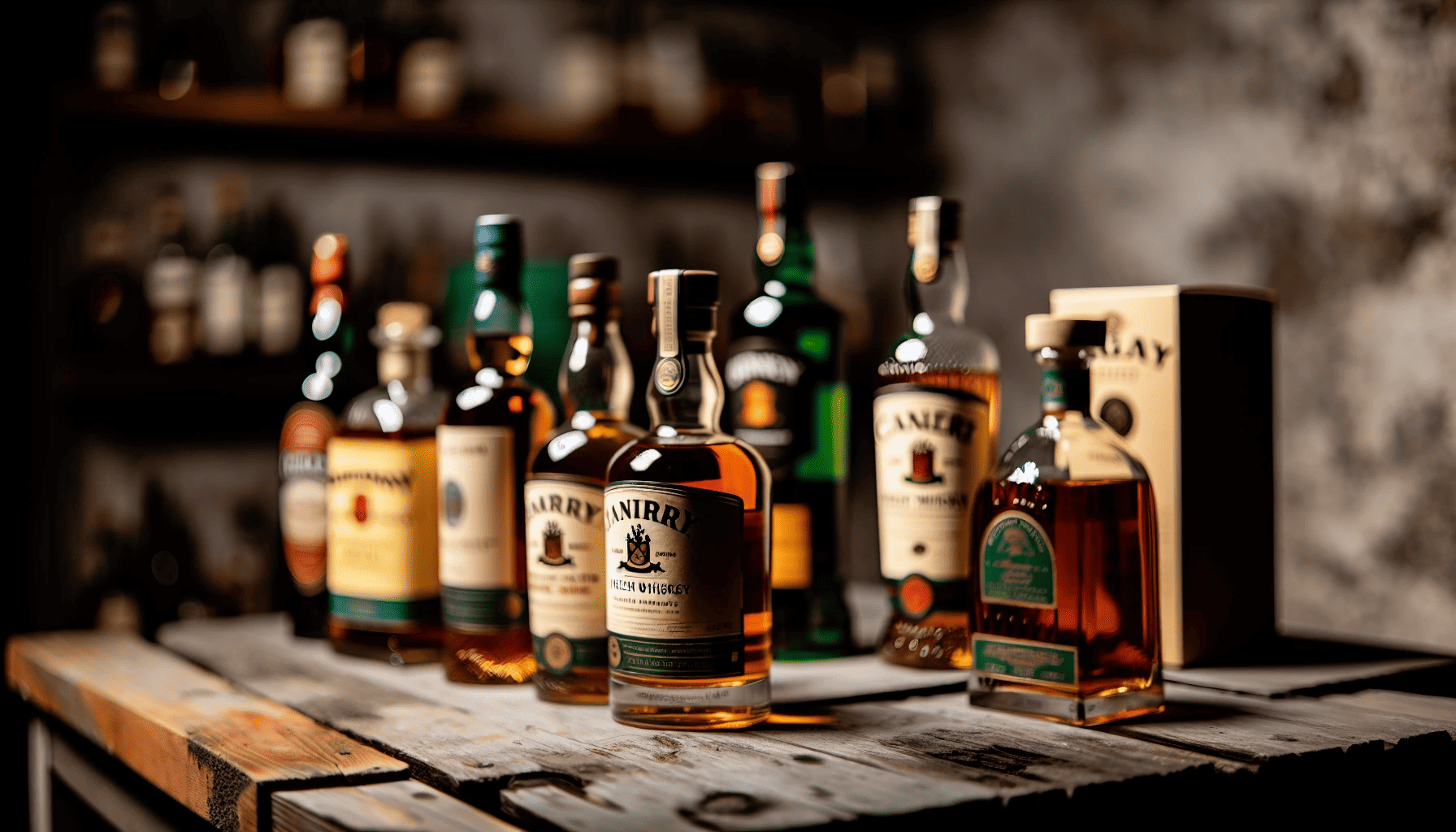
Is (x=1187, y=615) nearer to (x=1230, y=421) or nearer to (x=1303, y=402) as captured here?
(x=1230, y=421)

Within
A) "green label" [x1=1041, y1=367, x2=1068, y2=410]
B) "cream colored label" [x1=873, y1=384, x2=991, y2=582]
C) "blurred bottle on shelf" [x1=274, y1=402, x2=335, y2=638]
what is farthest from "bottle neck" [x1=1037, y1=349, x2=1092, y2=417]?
"blurred bottle on shelf" [x1=274, y1=402, x2=335, y2=638]

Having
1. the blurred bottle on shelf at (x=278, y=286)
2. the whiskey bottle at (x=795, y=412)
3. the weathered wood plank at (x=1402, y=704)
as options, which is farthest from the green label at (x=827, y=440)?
the blurred bottle on shelf at (x=278, y=286)

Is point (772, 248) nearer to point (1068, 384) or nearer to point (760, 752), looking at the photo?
point (1068, 384)

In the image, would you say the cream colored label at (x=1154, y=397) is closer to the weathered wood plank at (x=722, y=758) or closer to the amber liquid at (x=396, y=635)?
the weathered wood plank at (x=722, y=758)

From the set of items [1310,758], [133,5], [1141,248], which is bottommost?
[1310,758]

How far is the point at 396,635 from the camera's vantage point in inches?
46.3

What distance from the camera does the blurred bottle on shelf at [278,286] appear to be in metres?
2.53

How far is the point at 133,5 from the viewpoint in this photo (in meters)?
2.53

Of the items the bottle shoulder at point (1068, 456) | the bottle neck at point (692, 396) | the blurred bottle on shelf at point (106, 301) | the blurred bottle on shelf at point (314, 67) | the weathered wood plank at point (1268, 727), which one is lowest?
the weathered wood plank at point (1268, 727)

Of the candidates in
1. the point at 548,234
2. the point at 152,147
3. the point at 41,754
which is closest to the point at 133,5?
the point at 152,147

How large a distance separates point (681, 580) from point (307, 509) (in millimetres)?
593

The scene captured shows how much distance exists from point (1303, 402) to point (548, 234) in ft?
5.44

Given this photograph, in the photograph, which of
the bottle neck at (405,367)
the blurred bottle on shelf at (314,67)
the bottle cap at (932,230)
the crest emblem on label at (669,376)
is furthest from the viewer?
the blurred bottle on shelf at (314,67)

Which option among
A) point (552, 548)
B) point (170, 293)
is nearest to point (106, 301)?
point (170, 293)
